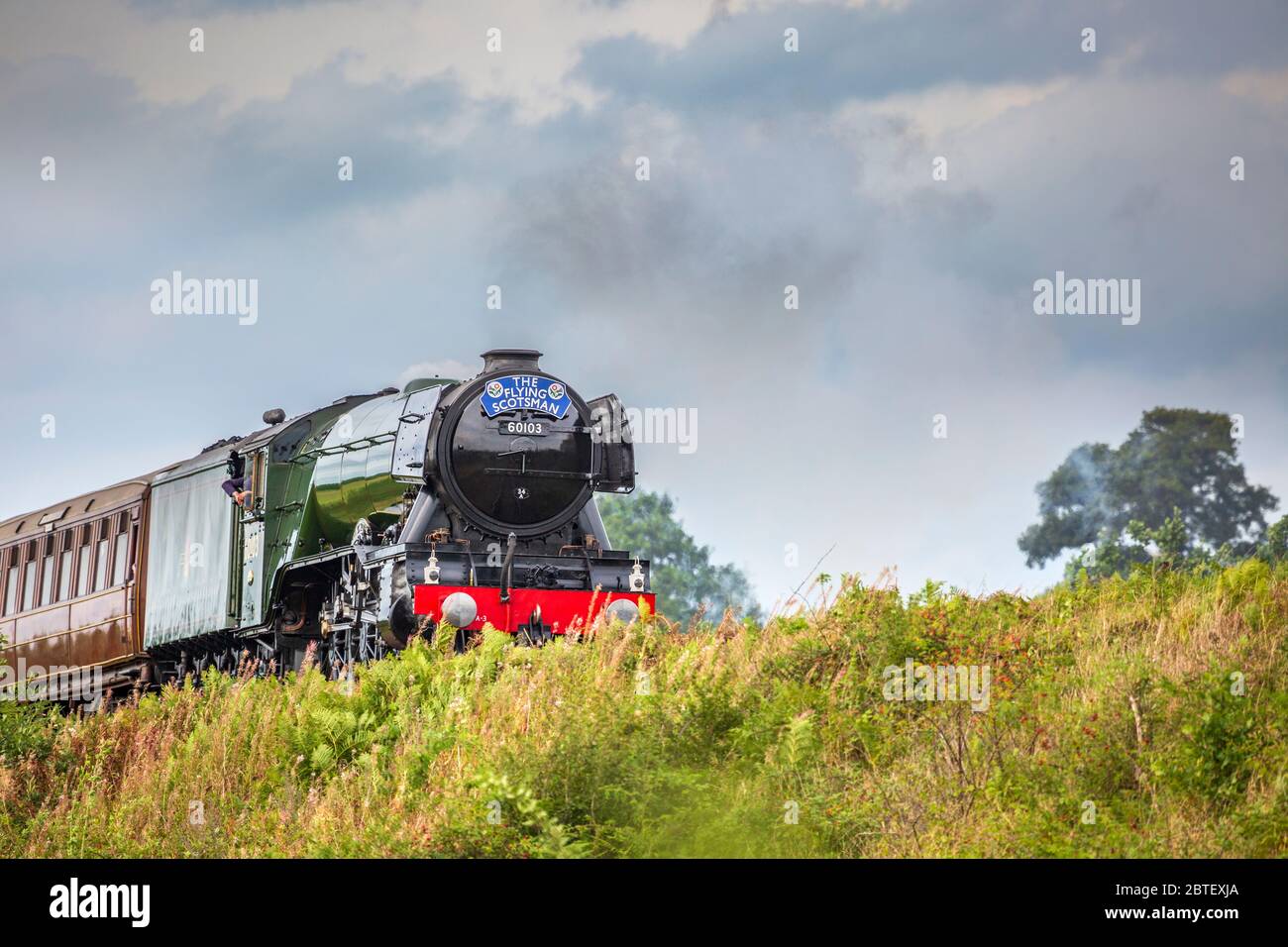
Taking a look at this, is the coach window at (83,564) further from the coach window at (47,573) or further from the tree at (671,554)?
the tree at (671,554)

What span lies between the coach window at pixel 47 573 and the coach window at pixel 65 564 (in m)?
0.30

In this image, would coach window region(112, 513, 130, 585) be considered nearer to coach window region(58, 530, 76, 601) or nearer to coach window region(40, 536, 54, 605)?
coach window region(58, 530, 76, 601)

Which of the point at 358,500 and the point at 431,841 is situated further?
the point at 358,500

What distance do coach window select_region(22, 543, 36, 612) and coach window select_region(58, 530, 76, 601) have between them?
1021mm

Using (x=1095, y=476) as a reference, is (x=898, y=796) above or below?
below

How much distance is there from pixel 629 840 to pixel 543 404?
27.7 ft

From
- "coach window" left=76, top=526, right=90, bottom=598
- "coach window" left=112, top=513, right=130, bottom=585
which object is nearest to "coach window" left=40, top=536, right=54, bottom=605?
"coach window" left=76, top=526, right=90, bottom=598

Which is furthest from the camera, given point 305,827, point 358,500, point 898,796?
point 358,500

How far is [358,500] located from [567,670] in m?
6.23

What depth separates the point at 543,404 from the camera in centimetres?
1734

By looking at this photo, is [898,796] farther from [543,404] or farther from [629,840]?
[543,404]
